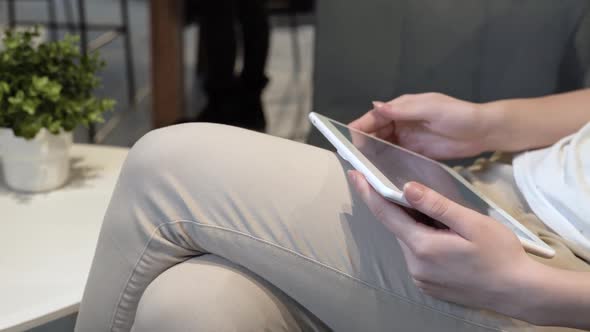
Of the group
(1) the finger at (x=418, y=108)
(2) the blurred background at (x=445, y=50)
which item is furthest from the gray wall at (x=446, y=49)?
(1) the finger at (x=418, y=108)

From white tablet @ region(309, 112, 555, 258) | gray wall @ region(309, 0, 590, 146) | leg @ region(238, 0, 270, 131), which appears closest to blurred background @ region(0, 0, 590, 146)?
gray wall @ region(309, 0, 590, 146)

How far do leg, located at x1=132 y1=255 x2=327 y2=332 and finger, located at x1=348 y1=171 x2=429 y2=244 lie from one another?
0.47ft

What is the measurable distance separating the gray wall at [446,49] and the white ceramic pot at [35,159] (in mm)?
480

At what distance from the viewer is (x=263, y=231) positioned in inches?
26.5

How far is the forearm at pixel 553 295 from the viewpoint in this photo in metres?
0.58

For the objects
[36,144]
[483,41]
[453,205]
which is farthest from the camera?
[483,41]

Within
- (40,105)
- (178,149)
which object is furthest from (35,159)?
(178,149)

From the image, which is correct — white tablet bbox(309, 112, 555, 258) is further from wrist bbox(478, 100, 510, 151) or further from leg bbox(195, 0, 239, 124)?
leg bbox(195, 0, 239, 124)

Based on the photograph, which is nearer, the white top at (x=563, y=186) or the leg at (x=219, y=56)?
the white top at (x=563, y=186)

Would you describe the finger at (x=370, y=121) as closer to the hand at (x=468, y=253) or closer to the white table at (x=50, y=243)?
the hand at (x=468, y=253)

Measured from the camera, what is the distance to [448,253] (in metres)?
0.58

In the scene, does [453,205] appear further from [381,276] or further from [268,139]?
[268,139]

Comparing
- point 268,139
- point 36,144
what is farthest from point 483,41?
point 36,144

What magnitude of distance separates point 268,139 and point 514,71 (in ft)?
2.20
